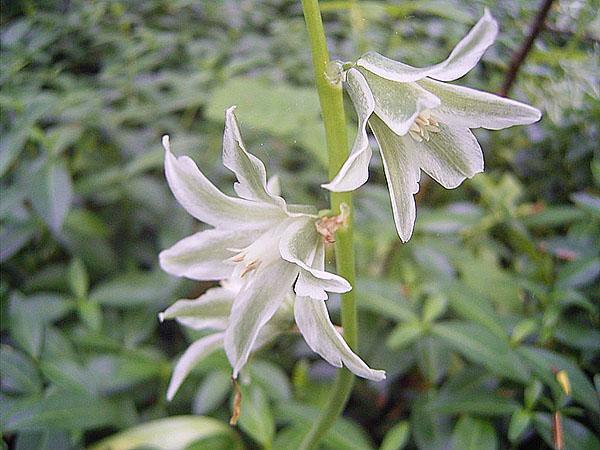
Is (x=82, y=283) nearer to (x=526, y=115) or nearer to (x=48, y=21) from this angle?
(x=48, y=21)

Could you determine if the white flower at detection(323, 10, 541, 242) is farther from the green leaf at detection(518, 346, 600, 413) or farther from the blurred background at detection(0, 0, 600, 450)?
the green leaf at detection(518, 346, 600, 413)

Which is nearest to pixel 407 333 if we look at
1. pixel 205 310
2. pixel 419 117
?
pixel 205 310

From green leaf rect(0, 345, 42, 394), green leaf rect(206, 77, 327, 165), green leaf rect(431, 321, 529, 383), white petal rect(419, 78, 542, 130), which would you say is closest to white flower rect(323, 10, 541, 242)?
white petal rect(419, 78, 542, 130)

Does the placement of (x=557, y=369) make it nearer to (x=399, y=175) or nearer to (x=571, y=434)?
(x=571, y=434)

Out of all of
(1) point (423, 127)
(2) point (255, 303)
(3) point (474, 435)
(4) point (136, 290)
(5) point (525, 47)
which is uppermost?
(1) point (423, 127)

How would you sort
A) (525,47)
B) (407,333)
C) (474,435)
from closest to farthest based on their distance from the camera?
(474,435), (407,333), (525,47)

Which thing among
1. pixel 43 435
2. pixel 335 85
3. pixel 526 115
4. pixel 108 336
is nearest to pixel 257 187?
pixel 335 85
